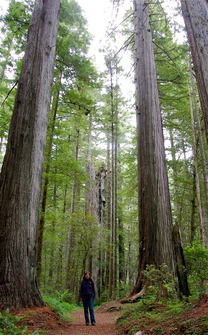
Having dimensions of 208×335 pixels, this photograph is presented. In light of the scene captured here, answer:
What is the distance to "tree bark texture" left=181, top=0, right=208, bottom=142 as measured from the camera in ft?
13.2

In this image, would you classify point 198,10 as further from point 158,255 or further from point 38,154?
point 158,255

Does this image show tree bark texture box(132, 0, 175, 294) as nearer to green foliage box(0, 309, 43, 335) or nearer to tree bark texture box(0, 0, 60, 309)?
tree bark texture box(0, 0, 60, 309)

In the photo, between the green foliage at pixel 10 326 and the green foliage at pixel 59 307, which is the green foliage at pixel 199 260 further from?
the green foliage at pixel 10 326

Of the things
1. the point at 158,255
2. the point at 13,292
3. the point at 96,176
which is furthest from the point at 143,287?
the point at 96,176

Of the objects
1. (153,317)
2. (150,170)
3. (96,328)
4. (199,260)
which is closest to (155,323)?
(153,317)

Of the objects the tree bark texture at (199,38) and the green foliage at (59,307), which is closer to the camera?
the tree bark texture at (199,38)

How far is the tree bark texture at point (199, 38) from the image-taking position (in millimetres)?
4031

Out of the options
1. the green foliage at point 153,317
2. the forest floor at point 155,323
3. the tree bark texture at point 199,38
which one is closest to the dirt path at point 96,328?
the forest floor at point 155,323

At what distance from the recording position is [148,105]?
7.83m

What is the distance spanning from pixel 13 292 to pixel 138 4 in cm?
994

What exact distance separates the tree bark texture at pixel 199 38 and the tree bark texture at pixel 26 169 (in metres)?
3.34

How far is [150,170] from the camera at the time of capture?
713 centimetres

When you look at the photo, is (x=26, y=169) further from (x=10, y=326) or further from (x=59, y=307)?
(x=59, y=307)

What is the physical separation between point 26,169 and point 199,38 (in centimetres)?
407
